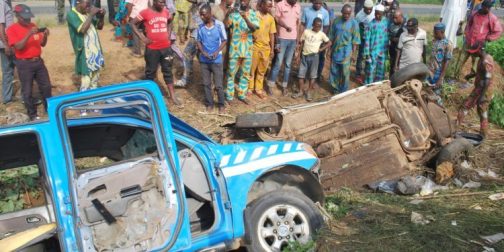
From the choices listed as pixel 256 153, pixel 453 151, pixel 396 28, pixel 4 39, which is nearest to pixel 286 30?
pixel 396 28

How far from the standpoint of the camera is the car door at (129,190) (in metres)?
3.70

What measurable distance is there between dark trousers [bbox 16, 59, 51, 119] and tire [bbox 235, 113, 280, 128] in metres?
3.45

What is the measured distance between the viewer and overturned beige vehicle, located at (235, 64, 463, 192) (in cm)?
641

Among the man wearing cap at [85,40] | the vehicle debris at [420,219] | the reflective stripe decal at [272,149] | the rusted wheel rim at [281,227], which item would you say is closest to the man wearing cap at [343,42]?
the man wearing cap at [85,40]

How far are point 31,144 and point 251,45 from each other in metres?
5.39

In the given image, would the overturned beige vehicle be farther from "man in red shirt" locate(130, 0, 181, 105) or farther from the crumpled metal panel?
"man in red shirt" locate(130, 0, 181, 105)

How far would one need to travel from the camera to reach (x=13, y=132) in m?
3.84

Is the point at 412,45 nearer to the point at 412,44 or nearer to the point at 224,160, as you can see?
the point at 412,44

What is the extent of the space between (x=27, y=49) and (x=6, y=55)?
1162 mm

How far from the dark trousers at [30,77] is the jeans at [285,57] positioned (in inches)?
168

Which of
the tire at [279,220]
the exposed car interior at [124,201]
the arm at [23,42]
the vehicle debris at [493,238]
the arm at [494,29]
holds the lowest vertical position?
the vehicle debris at [493,238]

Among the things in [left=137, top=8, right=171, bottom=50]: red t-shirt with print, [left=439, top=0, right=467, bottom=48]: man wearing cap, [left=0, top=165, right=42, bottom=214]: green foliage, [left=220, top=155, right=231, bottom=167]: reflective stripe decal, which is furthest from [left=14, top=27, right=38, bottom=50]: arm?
[left=439, top=0, right=467, bottom=48]: man wearing cap

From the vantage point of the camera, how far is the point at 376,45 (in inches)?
388

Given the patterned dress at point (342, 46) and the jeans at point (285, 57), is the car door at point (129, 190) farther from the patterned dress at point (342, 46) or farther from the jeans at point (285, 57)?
the patterned dress at point (342, 46)
